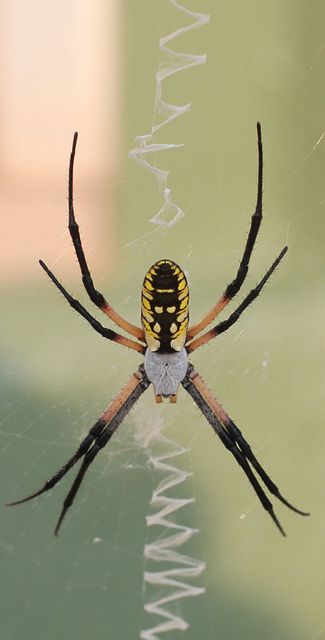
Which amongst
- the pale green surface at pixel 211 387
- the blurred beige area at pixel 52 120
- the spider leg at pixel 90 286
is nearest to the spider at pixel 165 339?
the spider leg at pixel 90 286

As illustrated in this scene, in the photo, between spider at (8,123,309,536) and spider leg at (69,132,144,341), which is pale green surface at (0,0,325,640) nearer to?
spider at (8,123,309,536)

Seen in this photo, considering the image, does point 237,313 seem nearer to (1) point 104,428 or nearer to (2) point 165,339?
(2) point 165,339

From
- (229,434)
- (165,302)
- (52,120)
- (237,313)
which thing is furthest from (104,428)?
(52,120)

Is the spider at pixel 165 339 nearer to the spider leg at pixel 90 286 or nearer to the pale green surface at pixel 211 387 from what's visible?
the spider leg at pixel 90 286

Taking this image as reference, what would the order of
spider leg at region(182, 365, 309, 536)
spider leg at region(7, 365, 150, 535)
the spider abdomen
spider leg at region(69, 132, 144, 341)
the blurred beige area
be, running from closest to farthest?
the spider abdomen, spider leg at region(69, 132, 144, 341), spider leg at region(7, 365, 150, 535), spider leg at region(182, 365, 309, 536), the blurred beige area

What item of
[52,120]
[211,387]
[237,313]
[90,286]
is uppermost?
[52,120]

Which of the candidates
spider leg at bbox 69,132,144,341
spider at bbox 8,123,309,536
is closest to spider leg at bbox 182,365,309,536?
spider at bbox 8,123,309,536

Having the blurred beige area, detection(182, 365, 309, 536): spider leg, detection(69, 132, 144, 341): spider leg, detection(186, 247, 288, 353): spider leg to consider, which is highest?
the blurred beige area
